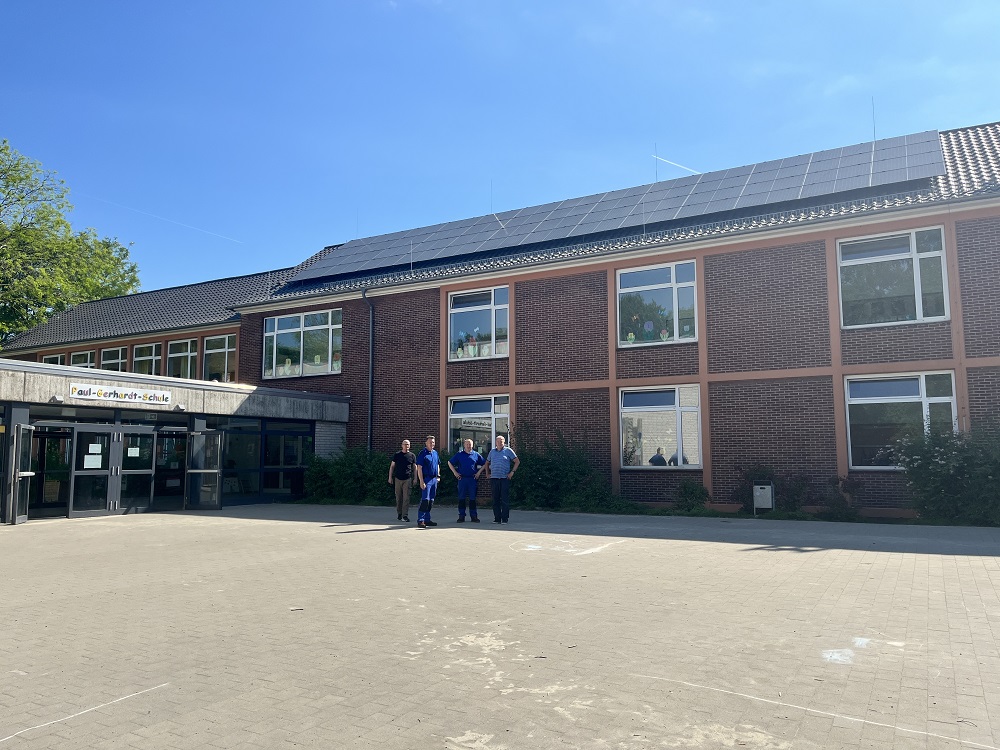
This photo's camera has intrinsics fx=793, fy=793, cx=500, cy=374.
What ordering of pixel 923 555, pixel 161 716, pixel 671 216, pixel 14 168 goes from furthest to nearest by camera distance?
pixel 14 168 → pixel 671 216 → pixel 923 555 → pixel 161 716

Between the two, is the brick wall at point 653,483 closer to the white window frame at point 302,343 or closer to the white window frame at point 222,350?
the white window frame at point 302,343

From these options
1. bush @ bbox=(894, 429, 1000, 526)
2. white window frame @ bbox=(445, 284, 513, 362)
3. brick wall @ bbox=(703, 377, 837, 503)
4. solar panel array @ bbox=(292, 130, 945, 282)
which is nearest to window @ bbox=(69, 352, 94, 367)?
solar panel array @ bbox=(292, 130, 945, 282)

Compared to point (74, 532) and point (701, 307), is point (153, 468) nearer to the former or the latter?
point (74, 532)

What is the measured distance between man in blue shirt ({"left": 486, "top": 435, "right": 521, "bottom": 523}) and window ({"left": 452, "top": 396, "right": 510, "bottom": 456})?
16.1 feet

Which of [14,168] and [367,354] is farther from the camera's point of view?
[14,168]

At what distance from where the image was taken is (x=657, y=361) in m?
17.4

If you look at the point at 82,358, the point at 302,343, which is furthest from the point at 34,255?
the point at 302,343

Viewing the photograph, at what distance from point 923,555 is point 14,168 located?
3662 centimetres

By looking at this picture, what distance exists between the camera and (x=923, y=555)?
9.53 metres

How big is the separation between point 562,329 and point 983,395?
8.60 meters

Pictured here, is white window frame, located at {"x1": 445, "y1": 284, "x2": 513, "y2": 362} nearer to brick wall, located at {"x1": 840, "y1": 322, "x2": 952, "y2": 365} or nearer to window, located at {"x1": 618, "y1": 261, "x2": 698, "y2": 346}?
window, located at {"x1": 618, "y1": 261, "x2": 698, "y2": 346}

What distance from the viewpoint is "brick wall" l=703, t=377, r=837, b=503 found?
15.4m

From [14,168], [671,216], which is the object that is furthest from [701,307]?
[14,168]

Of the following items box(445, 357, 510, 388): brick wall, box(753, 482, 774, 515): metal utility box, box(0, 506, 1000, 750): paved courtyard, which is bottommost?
box(0, 506, 1000, 750): paved courtyard
